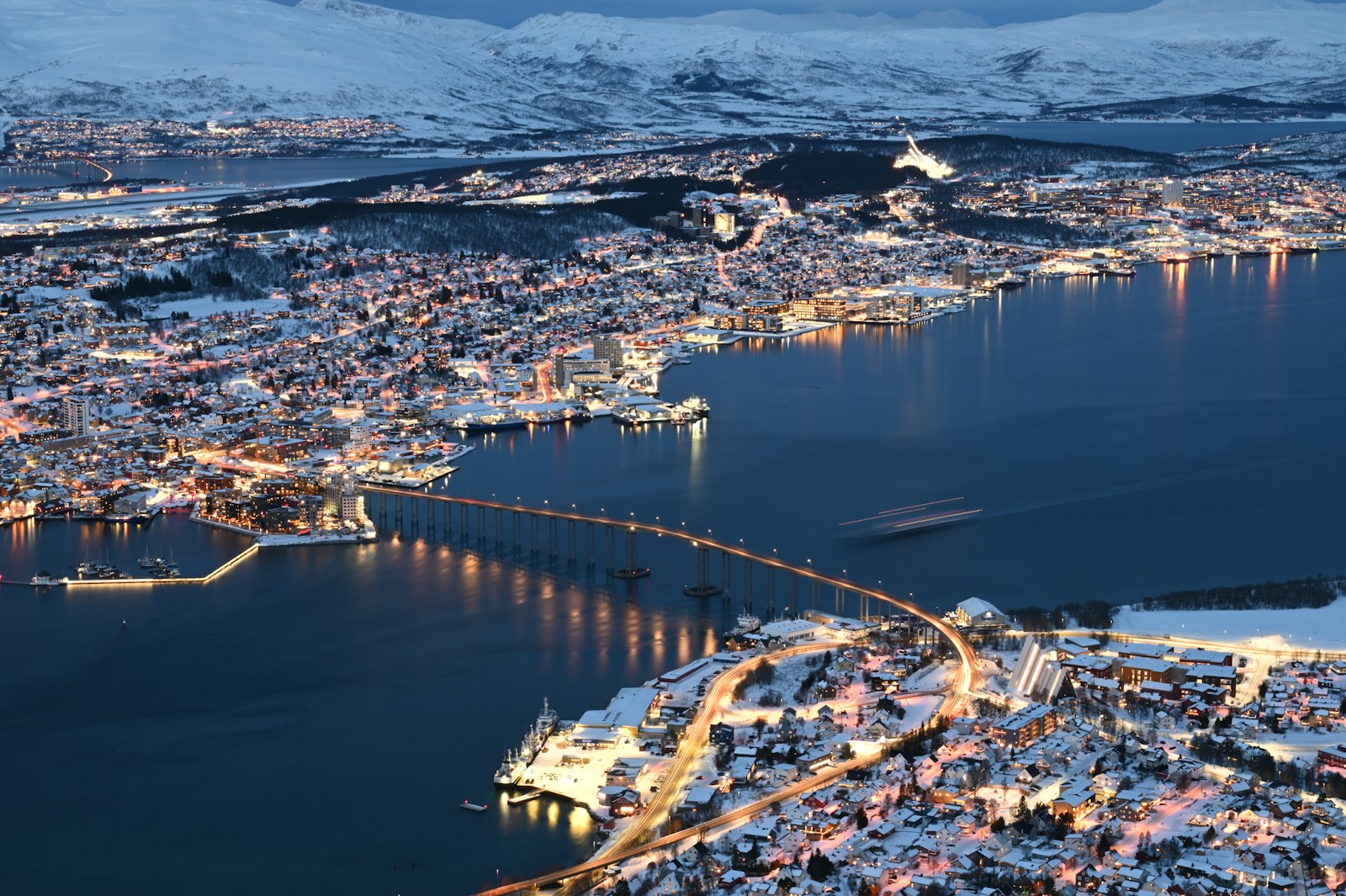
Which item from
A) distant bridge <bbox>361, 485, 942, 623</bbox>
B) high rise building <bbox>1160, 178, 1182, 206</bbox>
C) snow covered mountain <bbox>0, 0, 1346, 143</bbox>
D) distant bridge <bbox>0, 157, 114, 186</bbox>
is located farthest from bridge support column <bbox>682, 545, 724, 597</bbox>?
snow covered mountain <bbox>0, 0, 1346, 143</bbox>

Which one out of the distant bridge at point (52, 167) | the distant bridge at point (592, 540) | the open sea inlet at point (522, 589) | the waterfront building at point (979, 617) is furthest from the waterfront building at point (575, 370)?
the distant bridge at point (52, 167)

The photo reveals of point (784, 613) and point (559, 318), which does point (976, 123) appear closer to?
point (559, 318)

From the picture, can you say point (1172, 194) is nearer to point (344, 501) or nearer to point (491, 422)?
point (491, 422)

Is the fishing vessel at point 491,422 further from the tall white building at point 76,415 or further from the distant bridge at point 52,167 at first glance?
the distant bridge at point 52,167

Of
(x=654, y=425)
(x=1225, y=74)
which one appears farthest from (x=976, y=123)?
(x=654, y=425)

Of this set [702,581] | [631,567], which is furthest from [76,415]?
[702,581]

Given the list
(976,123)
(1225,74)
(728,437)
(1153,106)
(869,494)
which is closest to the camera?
(869,494)
